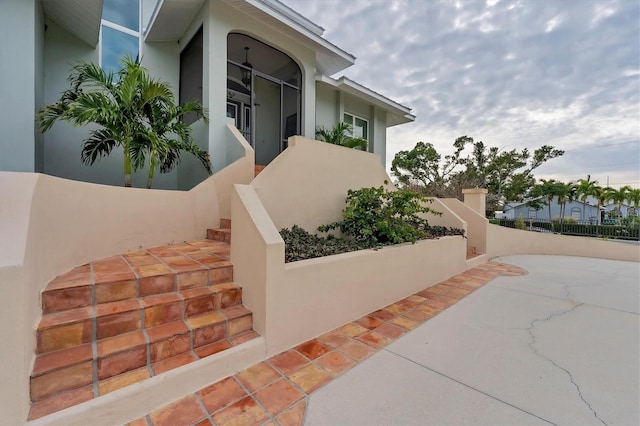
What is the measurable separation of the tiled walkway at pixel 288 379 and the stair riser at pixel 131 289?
3.30 ft

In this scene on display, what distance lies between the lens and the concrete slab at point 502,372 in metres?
1.83

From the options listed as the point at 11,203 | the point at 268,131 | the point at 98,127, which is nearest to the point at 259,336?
the point at 11,203

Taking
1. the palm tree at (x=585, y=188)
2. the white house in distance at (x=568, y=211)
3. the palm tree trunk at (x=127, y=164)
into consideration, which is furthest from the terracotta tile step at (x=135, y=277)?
the white house in distance at (x=568, y=211)

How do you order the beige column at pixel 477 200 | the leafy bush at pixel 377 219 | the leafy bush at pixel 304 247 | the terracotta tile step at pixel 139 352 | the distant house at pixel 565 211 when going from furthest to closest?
the distant house at pixel 565 211 < the beige column at pixel 477 200 < the leafy bush at pixel 377 219 < the leafy bush at pixel 304 247 < the terracotta tile step at pixel 139 352

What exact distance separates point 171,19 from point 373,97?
6319mm

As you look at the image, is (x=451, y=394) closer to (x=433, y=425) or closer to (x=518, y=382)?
(x=433, y=425)

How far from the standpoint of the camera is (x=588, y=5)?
19.6ft

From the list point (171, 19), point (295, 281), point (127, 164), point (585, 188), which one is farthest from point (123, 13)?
point (585, 188)

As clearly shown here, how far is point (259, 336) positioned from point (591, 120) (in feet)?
62.7

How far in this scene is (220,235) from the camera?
13.4 feet

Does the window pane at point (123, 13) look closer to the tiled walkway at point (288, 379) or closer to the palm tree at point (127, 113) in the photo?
the palm tree at point (127, 113)

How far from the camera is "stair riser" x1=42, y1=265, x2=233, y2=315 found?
204cm

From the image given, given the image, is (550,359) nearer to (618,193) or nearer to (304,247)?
(304,247)

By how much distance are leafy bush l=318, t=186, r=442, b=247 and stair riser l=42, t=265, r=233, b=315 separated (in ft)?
7.36
